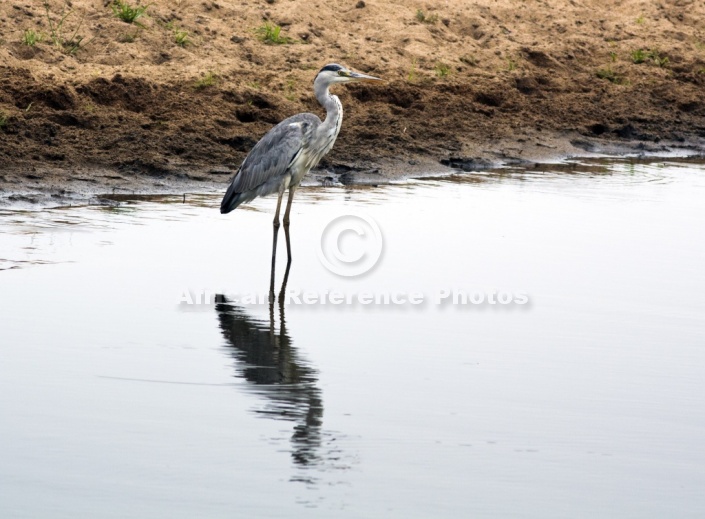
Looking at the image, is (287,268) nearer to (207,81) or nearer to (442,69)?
(207,81)

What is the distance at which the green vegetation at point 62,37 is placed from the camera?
13.0 m

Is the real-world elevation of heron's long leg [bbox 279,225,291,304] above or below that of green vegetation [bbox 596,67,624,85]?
below

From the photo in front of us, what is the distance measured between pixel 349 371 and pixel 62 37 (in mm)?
8422

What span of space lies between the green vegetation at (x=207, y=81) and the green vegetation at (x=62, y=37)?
1339mm

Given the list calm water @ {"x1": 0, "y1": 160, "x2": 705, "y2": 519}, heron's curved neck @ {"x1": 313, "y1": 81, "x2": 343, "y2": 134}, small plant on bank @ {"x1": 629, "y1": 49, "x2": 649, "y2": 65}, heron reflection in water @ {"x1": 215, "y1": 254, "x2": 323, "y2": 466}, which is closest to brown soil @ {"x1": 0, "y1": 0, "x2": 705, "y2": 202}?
small plant on bank @ {"x1": 629, "y1": 49, "x2": 649, "y2": 65}

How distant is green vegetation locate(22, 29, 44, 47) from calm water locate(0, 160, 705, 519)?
147 inches

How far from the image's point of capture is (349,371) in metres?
5.98

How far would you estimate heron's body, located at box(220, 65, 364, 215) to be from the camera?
8.73 m

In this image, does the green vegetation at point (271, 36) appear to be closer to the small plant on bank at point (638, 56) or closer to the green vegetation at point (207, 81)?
the green vegetation at point (207, 81)

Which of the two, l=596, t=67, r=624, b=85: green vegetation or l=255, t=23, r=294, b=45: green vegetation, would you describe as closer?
l=255, t=23, r=294, b=45: green vegetation

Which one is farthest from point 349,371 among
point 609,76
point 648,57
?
point 648,57

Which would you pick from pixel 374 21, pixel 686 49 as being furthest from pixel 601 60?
pixel 374 21

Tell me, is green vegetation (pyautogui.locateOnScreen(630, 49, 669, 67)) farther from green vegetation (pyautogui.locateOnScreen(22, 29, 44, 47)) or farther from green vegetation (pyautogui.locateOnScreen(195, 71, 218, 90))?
green vegetation (pyautogui.locateOnScreen(22, 29, 44, 47))

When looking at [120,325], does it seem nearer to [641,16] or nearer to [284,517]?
[284,517]
